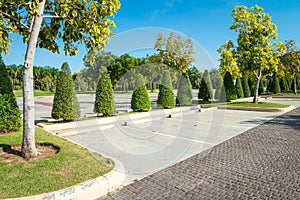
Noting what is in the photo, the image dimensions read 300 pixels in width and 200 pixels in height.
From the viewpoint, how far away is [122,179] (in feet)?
12.4

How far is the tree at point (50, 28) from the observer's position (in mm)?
4418

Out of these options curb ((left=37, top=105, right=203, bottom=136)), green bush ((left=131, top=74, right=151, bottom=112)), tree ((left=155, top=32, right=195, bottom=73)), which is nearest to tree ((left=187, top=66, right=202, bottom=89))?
tree ((left=155, top=32, right=195, bottom=73))

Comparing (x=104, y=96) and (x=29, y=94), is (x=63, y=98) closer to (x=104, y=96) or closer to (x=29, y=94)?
(x=104, y=96)

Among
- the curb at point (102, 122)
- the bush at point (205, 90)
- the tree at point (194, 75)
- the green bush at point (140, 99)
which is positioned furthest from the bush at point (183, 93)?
the tree at point (194, 75)

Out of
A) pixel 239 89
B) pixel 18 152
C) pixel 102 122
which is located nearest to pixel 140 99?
pixel 102 122

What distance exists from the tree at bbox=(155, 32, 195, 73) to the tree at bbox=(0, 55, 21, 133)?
1252 centimetres

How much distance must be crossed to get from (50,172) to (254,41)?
16.2 m

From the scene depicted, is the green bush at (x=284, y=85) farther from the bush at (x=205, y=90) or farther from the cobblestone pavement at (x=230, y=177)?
the cobblestone pavement at (x=230, y=177)

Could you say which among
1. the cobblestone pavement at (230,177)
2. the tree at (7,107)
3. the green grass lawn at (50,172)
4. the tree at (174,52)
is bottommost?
the cobblestone pavement at (230,177)

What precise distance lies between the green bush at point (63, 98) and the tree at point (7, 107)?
1.63 metres

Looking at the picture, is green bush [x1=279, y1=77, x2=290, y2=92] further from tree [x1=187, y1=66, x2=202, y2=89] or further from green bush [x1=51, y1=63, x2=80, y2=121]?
green bush [x1=51, y1=63, x2=80, y2=121]

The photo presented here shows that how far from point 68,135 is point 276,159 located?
20.7 feet

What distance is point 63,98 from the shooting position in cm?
814

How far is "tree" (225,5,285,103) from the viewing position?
15.2 m
